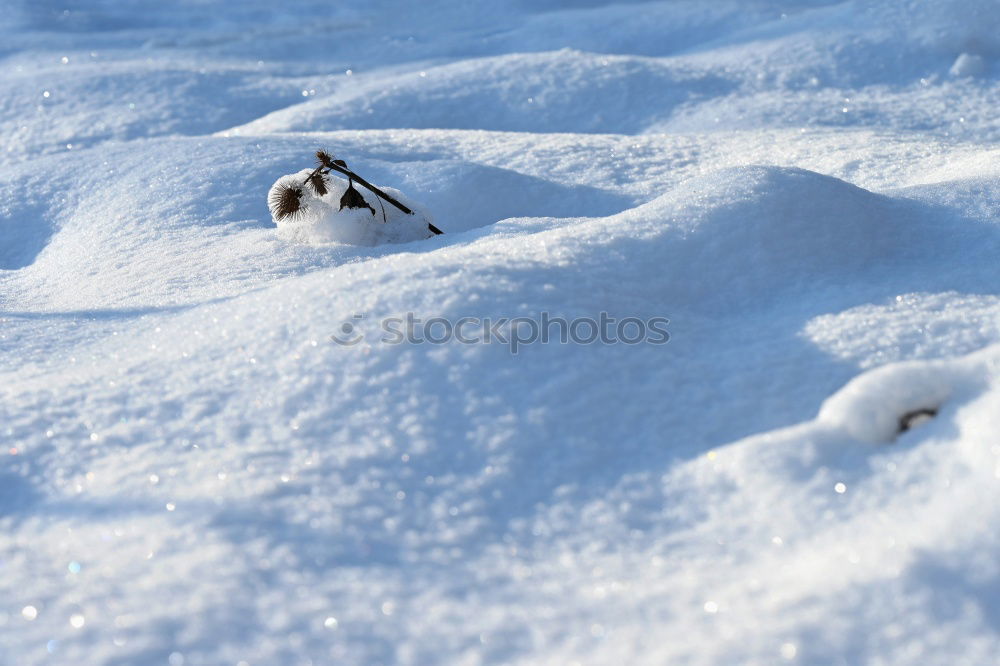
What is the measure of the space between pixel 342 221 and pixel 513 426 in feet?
3.26

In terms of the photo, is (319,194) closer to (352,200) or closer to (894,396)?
(352,200)

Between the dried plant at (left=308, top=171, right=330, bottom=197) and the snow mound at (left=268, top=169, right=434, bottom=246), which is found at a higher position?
the dried plant at (left=308, top=171, right=330, bottom=197)

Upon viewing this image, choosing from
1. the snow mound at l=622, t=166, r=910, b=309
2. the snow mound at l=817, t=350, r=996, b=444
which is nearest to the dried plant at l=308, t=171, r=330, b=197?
the snow mound at l=622, t=166, r=910, b=309

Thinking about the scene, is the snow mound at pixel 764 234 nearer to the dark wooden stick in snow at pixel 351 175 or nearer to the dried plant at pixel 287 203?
the dark wooden stick in snow at pixel 351 175

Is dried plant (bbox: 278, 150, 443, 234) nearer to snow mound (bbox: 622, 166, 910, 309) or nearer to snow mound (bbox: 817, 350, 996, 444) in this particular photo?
snow mound (bbox: 622, 166, 910, 309)

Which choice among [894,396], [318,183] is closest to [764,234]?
[894,396]

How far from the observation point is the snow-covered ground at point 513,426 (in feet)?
3.04

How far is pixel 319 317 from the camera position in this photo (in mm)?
1394

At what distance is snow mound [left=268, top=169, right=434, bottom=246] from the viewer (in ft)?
6.72

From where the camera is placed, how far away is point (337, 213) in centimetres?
204

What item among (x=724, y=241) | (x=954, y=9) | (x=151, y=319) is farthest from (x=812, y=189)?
(x=954, y=9)

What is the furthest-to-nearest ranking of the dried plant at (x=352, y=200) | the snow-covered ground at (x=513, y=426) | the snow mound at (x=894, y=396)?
the dried plant at (x=352, y=200)
the snow mound at (x=894, y=396)
the snow-covered ground at (x=513, y=426)

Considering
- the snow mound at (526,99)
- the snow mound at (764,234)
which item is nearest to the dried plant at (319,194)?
the snow mound at (764,234)

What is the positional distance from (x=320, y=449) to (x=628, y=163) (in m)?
1.67
